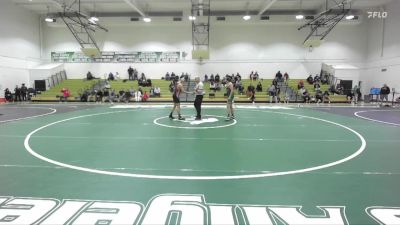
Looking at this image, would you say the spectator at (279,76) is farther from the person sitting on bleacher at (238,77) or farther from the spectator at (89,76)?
the spectator at (89,76)

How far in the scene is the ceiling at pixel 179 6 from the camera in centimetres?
2725

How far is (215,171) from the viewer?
527 cm

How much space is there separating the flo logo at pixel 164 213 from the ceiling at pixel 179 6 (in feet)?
80.6

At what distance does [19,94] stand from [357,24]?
35650mm

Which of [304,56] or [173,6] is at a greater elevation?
[173,6]

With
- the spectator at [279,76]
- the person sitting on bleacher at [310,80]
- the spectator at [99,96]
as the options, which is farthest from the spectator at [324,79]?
the spectator at [99,96]

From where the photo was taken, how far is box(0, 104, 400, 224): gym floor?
371cm

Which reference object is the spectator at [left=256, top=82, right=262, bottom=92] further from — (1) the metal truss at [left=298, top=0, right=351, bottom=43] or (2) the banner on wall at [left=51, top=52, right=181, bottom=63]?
(2) the banner on wall at [left=51, top=52, right=181, bottom=63]

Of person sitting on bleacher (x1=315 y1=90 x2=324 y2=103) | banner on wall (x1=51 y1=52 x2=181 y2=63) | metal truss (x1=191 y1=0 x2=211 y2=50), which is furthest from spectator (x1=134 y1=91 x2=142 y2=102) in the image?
person sitting on bleacher (x1=315 y1=90 x2=324 y2=103)

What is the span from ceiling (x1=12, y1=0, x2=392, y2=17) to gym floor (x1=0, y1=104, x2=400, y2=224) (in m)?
20.9

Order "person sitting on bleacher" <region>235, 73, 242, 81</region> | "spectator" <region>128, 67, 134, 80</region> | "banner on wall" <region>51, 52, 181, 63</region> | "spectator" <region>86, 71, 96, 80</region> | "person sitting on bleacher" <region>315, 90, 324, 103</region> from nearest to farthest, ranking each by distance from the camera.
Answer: "person sitting on bleacher" <region>315, 90, 324, 103</region>
"person sitting on bleacher" <region>235, 73, 242, 81</region>
"spectator" <region>86, 71, 96, 80</region>
"spectator" <region>128, 67, 134, 80</region>
"banner on wall" <region>51, 52, 181, 63</region>

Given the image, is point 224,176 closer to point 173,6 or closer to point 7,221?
point 7,221

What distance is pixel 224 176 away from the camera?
196 inches

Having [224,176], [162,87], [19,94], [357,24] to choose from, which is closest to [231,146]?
[224,176]
